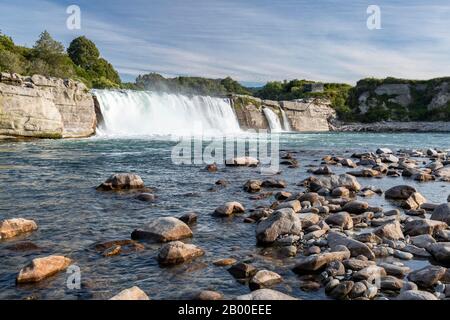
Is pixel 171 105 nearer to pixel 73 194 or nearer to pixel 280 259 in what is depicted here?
pixel 73 194

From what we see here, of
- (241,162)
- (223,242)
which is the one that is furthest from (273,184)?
(223,242)

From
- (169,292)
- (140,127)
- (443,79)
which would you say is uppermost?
(443,79)

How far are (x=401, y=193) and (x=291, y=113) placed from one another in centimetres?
8180

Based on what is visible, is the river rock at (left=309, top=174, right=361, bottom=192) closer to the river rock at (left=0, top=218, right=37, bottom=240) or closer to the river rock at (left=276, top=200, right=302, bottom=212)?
the river rock at (left=276, top=200, right=302, bottom=212)

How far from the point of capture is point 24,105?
4269cm

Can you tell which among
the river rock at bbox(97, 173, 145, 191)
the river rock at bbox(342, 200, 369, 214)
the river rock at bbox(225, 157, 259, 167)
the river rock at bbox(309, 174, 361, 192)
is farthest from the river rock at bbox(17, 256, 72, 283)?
the river rock at bbox(225, 157, 259, 167)

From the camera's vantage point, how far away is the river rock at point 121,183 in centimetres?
1816

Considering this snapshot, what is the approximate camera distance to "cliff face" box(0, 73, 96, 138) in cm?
4159

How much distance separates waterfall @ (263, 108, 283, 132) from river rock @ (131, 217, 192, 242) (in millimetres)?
79854

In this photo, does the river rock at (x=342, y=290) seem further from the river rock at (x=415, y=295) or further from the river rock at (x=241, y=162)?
the river rock at (x=241, y=162)

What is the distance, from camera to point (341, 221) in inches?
496

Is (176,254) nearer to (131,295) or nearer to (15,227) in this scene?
(131,295)
